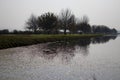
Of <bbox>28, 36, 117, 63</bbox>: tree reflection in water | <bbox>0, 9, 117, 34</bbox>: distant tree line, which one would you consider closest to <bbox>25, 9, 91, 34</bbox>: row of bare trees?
<bbox>0, 9, 117, 34</bbox>: distant tree line

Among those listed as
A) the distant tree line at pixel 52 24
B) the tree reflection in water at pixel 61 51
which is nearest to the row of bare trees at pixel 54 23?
the distant tree line at pixel 52 24

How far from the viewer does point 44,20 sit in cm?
7544

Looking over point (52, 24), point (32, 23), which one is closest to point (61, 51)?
point (52, 24)

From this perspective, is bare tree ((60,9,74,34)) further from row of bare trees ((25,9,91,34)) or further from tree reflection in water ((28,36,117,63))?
tree reflection in water ((28,36,117,63))

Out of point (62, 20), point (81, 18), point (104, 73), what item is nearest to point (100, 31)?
point (81, 18)

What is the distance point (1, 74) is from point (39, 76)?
238 cm

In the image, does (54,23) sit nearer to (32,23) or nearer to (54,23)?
(54,23)

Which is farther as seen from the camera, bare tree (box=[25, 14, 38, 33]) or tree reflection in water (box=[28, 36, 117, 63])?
bare tree (box=[25, 14, 38, 33])

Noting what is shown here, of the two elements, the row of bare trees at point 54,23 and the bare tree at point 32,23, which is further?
the bare tree at point 32,23

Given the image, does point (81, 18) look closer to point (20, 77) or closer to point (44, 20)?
point (44, 20)

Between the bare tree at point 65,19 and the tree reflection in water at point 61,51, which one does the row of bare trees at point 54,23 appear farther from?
the tree reflection in water at point 61,51

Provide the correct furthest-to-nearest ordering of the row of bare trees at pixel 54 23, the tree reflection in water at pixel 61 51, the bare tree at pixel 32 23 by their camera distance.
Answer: the bare tree at pixel 32 23 → the row of bare trees at pixel 54 23 → the tree reflection in water at pixel 61 51

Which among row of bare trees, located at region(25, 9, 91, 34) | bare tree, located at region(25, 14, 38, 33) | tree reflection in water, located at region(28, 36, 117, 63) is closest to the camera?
tree reflection in water, located at region(28, 36, 117, 63)

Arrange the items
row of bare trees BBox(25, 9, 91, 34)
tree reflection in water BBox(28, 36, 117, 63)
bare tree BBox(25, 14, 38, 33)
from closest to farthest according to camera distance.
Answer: tree reflection in water BBox(28, 36, 117, 63), row of bare trees BBox(25, 9, 91, 34), bare tree BBox(25, 14, 38, 33)
